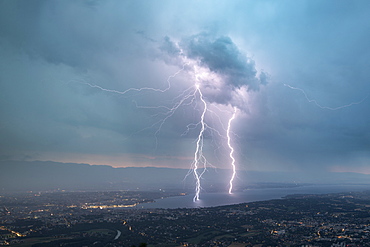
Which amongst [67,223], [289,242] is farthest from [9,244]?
[289,242]

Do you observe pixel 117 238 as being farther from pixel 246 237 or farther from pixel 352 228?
pixel 352 228

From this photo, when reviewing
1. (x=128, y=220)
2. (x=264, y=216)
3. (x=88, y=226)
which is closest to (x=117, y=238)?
(x=88, y=226)

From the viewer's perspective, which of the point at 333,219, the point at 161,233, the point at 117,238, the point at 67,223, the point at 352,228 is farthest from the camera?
the point at 333,219

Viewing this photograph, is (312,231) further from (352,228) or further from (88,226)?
(88,226)

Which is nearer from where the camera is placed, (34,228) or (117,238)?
(117,238)

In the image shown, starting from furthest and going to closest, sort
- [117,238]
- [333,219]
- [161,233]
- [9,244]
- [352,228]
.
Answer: [333,219] < [352,228] < [161,233] < [117,238] < [9,244]

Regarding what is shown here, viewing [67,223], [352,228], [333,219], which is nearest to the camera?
[352,228]

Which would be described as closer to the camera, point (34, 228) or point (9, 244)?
point (9, 244)

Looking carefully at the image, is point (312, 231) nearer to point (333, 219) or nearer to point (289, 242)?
point (289, 242)

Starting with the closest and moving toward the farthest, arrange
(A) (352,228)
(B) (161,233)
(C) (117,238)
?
(C) (117,238) → (B) (161,233) → (A) (352,228)
